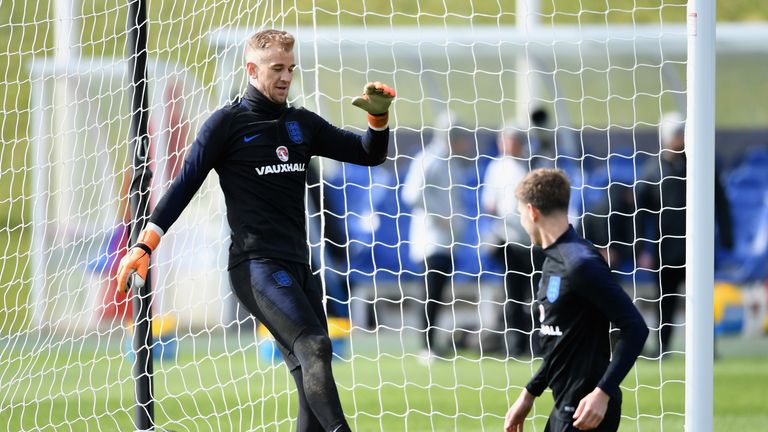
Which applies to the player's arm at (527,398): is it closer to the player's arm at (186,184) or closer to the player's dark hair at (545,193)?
the player's dark hair at (545,193)

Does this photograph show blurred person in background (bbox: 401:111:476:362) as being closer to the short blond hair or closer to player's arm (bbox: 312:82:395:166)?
player's arm (bbox: 312:82:395:166)

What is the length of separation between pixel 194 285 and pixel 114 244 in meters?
1.26

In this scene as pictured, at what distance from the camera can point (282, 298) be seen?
4.92 meters

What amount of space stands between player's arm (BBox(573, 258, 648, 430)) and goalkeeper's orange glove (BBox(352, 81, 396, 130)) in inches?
46.3

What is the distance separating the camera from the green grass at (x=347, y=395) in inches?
297

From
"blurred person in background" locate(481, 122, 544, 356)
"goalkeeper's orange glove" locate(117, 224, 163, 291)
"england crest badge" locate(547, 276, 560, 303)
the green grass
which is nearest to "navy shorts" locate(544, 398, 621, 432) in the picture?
"england crest badge" locate(547, 276, 560, 303)

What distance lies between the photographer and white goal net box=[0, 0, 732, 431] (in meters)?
8.05

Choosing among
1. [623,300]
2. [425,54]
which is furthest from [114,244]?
[623,300]

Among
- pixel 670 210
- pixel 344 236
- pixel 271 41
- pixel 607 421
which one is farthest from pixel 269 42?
pixel 344 236

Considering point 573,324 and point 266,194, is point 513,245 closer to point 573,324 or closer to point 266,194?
point 266,194

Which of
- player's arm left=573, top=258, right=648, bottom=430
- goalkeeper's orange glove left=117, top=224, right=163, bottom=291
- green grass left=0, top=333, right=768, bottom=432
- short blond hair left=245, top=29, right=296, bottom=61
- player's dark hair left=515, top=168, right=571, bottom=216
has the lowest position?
green grass left=0, top=333, right=768, bottom=432

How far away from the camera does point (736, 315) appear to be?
13.2 meters

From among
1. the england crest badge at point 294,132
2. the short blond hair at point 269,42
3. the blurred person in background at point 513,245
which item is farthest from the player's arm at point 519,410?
the blurred person in background at point 513,245

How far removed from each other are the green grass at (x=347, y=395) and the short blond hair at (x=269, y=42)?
256 centimetres
